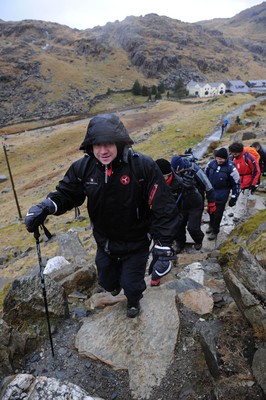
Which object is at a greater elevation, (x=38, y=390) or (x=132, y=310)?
(x=38, y=390)

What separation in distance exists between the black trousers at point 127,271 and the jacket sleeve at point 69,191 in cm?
91

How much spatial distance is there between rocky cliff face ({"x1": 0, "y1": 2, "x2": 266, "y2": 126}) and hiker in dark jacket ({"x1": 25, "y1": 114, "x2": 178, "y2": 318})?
8807 centimetres

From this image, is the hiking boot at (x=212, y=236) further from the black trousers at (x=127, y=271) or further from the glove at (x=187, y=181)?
the black trousers at (x=127, y=271)

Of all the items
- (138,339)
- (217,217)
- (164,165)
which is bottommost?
(217,217)

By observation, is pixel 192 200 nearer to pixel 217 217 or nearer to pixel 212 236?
pixel 217 217

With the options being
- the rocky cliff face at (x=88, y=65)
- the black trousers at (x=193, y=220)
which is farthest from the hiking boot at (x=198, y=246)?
the rocky cliff face at (x=88, y=65)

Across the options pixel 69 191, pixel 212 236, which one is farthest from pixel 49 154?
pixel 69 191

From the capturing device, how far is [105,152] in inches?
149

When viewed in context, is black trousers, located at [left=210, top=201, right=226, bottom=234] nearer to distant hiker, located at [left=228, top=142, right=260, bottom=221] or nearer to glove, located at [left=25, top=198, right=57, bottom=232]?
distant hiker, located at [left=228, top=142, right=260, bottom=221]

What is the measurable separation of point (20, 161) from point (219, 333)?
5118 centimetres

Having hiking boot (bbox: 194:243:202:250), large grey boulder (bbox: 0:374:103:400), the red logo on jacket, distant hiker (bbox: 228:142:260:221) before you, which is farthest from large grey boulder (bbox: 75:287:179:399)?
distant hiker (bbox: 228:142:260:221)

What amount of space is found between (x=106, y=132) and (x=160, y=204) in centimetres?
117

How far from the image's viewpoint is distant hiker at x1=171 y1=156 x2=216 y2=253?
704 centimetres

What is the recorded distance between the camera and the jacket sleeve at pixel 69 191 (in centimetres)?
429
